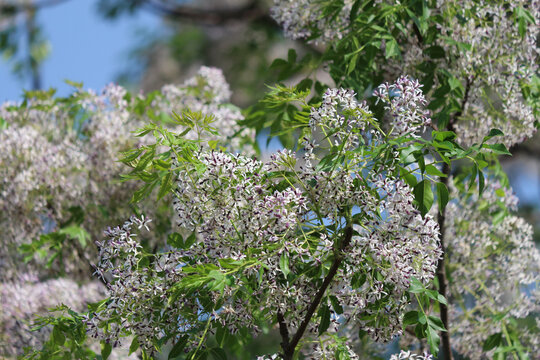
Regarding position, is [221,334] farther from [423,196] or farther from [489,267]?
[489,267]

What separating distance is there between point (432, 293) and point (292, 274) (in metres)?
0.40

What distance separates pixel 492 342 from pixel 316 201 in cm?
127

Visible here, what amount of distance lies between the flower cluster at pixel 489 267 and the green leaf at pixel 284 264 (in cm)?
145

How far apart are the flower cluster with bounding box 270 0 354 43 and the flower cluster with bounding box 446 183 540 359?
0.99 metres

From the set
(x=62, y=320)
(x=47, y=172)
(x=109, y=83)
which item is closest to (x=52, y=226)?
(x=47, y=172)

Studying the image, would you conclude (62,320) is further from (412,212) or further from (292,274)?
(412,212)

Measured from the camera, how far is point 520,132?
9.01 feet

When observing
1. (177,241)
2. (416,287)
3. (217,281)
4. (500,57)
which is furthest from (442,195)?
(500,57)

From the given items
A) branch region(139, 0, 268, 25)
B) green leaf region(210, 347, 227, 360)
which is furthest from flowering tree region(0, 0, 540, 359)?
branch region(139, 0, 268, 25)

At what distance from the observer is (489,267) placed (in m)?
3.06

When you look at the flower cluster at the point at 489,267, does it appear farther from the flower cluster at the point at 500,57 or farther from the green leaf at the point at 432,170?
the green leaf at the point at 432,170

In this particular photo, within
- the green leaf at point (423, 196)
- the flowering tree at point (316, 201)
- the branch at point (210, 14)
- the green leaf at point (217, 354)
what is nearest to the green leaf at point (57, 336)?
the flowering tree at point (316, 201)

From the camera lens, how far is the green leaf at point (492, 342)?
9.02 feet

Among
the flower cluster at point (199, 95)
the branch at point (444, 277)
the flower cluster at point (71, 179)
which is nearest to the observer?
the branch at point (444, 277)
